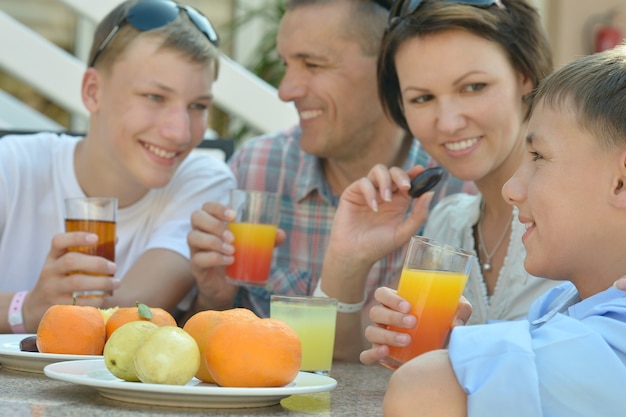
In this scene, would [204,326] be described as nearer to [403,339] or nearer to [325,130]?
[403,339]

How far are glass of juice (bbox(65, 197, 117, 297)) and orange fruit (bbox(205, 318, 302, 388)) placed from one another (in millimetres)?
930

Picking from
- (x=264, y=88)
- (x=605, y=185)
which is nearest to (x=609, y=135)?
(x=605, y=185)

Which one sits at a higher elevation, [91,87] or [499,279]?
[91,87]

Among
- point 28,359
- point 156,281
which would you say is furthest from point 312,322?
point 156,281

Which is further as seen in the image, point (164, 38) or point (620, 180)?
point (164, 38)

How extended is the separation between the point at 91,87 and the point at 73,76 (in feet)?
4.66

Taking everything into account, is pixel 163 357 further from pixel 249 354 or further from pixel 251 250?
pixel 251 250

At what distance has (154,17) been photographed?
8.75 ft

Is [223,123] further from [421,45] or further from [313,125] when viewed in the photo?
[421,45]

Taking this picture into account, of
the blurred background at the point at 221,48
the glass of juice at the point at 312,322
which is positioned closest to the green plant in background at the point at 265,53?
the blurred background at the point at 221,48

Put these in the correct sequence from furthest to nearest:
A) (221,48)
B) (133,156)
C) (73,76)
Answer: (221,48), (73,76), (133,156)

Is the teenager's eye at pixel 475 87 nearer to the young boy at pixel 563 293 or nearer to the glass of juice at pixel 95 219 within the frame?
the young boy at pixel 563 293

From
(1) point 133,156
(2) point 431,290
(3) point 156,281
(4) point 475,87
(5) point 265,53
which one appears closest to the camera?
(2) point 431,290

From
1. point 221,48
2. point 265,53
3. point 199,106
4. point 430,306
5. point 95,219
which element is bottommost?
point 430,306
